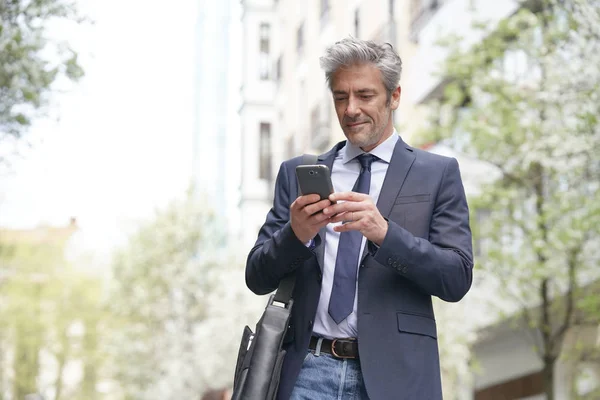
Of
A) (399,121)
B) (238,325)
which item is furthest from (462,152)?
(238,325)

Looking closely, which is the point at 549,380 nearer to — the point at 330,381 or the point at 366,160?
the point at 366,160

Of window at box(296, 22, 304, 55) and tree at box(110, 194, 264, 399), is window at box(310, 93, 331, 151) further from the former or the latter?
window at box(296, 22, 304, 55)

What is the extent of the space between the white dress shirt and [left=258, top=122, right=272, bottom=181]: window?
44.4 meters

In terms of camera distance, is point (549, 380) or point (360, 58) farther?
point (549, 380)

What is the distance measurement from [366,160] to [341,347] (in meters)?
0.76

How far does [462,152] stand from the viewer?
1764 centimetres

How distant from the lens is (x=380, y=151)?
4.50 metres

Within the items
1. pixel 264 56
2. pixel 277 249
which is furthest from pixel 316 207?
pixel 264 56

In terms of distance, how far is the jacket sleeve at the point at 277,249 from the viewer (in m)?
4.19

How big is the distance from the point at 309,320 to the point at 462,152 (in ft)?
44.9

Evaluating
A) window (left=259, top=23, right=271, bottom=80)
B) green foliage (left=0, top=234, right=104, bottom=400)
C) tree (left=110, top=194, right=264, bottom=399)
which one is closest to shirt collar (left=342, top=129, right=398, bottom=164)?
tree (left=110, top=194, right=264, bottom=399)

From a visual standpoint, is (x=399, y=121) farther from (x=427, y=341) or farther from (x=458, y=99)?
(x=427, y=341)

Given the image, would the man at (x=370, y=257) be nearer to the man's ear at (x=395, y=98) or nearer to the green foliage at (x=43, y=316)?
the man's ear at (x=395, y=98)

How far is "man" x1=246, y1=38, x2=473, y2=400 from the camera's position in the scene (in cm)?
405
